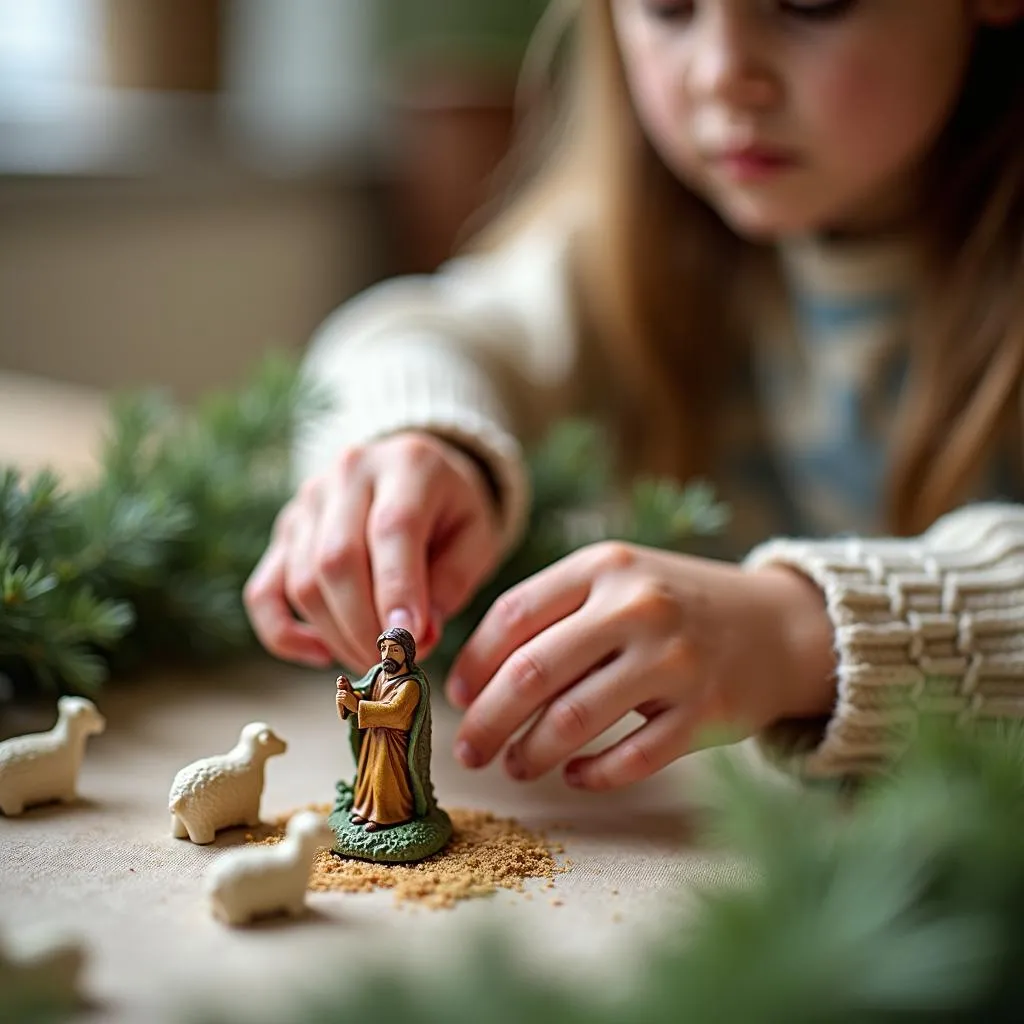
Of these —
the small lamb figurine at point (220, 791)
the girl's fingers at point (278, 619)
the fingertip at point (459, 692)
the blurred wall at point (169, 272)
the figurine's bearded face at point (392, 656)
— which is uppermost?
the blurred wall at point (169, 272)

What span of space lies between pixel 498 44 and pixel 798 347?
2.00m

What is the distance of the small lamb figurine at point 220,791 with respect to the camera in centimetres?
60

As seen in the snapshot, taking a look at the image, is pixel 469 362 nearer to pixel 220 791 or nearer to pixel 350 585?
pixel 350 585

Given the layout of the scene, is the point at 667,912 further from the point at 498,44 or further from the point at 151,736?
the point at 498,44

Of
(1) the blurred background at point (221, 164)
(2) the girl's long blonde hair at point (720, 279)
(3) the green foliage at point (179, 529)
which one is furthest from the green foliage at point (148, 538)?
(1) the blurred background at point (221, 164)

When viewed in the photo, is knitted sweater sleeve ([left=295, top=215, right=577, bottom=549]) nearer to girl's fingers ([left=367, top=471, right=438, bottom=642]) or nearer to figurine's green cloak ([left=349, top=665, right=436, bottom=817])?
girl's fingers ([left=367, top=471, right=438, bottom=642])

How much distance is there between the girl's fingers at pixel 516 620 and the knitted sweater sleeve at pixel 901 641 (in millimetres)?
151

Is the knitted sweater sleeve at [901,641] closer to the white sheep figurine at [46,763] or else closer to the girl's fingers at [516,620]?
the girl's fingers at [516,620]

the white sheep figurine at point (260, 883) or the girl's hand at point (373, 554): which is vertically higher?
the girl's hand at point (373, 554)

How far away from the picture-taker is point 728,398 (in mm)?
1438

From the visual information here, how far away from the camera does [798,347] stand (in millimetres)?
1404

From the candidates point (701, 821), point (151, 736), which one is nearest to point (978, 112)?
point (701, 821)

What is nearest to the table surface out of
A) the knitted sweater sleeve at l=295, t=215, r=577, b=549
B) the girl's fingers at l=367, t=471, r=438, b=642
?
the girl's fingers at l=367, t=471, r=438, b=642

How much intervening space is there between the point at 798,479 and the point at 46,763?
0.98 meters
